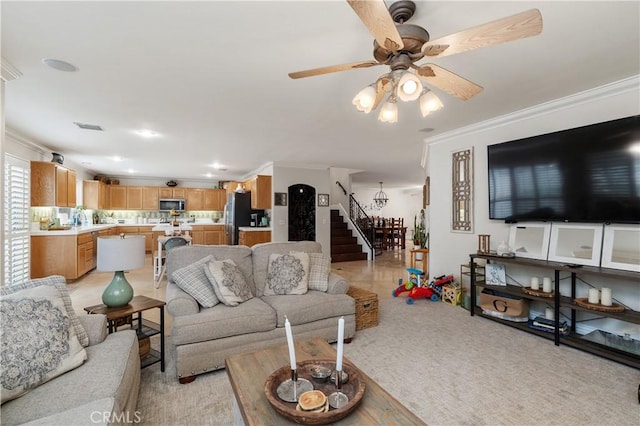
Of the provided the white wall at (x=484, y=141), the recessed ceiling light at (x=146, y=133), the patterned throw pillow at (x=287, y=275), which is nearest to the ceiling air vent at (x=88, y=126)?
the recessed ceiling light at (x=146, y=133)

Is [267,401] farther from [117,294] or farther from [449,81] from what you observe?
[449,81]

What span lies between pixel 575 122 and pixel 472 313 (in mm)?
2431

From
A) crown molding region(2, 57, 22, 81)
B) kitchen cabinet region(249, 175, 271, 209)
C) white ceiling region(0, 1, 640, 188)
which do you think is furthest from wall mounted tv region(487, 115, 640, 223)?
crown molding region(2, 57, 22, 81)

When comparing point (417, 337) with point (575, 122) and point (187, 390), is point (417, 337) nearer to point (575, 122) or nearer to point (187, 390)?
point (187, 390)

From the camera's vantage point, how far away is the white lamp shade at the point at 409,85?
1615 millimetres

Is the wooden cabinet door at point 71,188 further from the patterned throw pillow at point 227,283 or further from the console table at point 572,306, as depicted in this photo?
the console table at point 572,306

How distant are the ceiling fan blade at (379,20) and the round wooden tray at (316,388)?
167 centimetres

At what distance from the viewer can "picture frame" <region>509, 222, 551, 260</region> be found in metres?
3.34

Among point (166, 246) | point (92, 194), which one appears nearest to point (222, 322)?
point (166, 246)

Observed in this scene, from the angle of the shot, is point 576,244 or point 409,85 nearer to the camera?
point 409,85

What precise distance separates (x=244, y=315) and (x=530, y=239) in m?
3.29

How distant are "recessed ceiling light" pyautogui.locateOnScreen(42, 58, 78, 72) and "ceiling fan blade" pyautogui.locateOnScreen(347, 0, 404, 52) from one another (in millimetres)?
2574

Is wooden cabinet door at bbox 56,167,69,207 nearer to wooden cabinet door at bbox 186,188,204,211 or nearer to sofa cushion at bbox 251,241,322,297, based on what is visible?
wooden cabinet door at bbox 186,188,204,211

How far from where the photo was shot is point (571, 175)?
304cm
